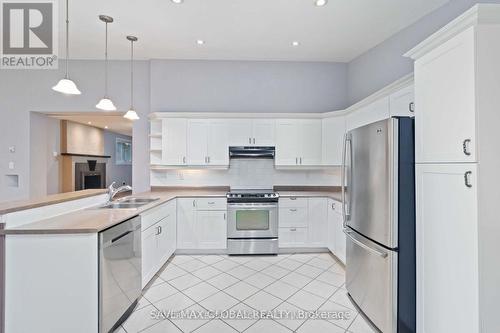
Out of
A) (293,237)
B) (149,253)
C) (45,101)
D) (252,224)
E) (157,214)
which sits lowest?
(293,237)

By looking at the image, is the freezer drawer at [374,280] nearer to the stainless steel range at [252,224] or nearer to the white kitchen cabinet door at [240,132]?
the stainless steel range at [252,224]

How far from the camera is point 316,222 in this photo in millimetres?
3646

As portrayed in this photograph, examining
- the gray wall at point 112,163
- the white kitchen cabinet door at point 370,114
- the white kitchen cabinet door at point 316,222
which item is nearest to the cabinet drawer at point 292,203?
the white kitchen cabinet door at point 316,222

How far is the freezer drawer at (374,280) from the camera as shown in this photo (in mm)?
1799

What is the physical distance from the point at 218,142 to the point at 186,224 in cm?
139

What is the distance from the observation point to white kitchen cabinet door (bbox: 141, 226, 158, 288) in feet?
8.32

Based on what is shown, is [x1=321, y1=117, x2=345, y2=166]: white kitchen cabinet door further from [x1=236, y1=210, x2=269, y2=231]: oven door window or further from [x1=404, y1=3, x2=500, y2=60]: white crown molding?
[x1=404, y1=3, x2=500, y2=60]: white crown molding

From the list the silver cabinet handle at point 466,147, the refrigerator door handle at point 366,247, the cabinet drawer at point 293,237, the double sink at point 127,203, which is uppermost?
the silver cabinet handle at point 466,147

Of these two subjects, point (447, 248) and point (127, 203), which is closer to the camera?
point (447, 248)

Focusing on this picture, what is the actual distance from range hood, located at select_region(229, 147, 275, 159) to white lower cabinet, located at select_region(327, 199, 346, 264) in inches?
48.3

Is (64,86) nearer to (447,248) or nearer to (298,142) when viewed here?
A: (298,142)

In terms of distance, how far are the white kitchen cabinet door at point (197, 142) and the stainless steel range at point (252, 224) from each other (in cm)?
84

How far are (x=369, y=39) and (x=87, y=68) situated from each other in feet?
15.3

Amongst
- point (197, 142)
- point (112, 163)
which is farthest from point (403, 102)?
point (112, 163)
